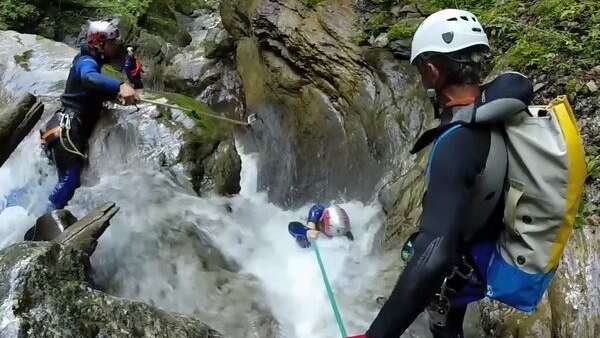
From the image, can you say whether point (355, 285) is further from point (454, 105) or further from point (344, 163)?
point (454, 105)

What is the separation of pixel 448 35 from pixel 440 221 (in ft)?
2.97

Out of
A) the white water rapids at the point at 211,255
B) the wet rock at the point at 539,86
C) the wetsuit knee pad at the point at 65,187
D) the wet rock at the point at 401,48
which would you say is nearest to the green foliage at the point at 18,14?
the white water rapids at the point at 211,255

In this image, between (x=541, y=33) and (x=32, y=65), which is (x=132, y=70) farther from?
(x=541, y=33)

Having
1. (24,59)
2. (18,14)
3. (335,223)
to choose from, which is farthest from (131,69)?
(335,223)

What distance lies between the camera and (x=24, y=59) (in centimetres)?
961

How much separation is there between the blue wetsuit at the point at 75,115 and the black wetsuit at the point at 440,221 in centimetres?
476

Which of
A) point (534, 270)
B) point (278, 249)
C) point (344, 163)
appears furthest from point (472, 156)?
point (344, 163)

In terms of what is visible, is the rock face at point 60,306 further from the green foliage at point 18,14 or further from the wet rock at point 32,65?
the green foliage at point 18,14

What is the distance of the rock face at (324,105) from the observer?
8.16m

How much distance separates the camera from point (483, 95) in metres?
2.75

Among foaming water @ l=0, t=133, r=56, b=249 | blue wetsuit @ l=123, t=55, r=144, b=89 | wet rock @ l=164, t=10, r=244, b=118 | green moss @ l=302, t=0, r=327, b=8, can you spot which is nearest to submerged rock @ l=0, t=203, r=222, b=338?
foaming water @ l=0, t=133, r=56, b=249

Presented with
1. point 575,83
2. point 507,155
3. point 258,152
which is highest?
point 507,155

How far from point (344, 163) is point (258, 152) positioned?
1.96 m

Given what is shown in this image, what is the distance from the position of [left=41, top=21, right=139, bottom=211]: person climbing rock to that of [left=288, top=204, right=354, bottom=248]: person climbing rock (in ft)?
8.57
